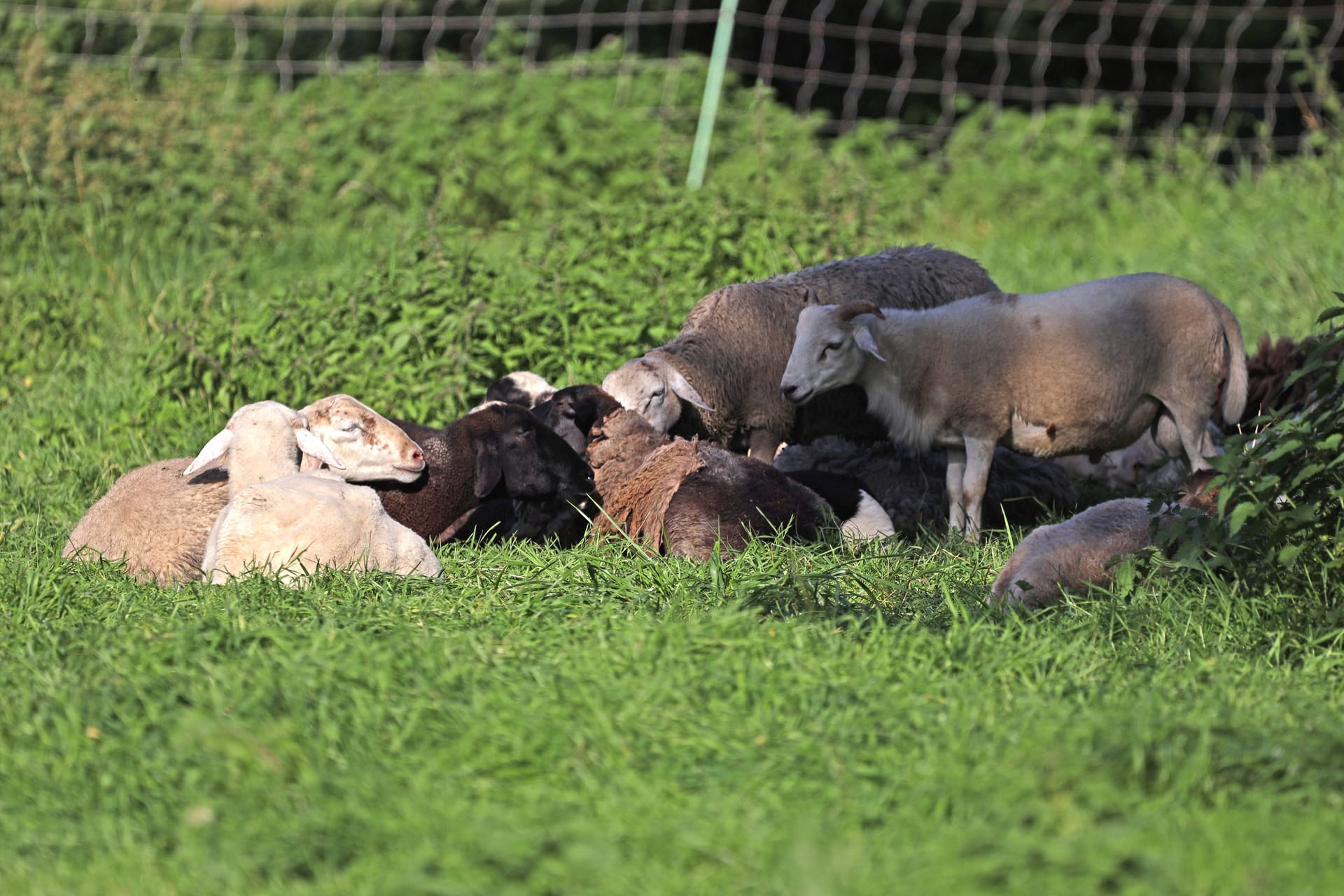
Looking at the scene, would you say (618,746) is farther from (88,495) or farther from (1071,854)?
(88,495)

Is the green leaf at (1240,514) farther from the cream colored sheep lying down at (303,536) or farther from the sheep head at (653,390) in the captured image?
the sheep head at (653,390)

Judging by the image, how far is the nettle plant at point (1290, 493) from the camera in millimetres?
3984

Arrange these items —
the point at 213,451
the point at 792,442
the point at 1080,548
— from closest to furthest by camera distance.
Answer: the point at 1080,548 < the point at 213,451 < the point at 792,442

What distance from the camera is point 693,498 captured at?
5137mm

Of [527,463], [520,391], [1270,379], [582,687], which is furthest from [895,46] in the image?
[582,687]

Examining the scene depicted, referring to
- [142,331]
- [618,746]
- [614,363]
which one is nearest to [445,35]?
[142,331]

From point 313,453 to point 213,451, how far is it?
0.33 metres

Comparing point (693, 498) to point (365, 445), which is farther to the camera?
point (365, 445)

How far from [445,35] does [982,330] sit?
10.7 m

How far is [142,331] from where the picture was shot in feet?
25.8

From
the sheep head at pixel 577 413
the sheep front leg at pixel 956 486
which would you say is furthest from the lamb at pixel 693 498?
the sheep front leg at pixel 956 486

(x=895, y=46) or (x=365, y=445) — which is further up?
(x=895, y=46)

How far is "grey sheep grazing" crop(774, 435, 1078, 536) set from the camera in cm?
617

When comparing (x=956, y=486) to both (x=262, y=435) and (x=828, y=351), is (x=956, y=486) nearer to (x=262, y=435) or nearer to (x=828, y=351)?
(x=828, y=351)
